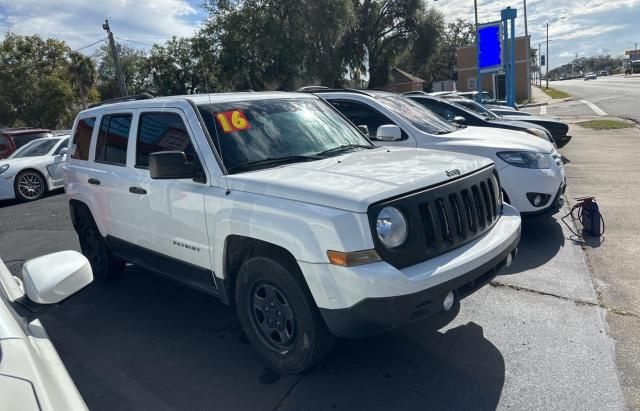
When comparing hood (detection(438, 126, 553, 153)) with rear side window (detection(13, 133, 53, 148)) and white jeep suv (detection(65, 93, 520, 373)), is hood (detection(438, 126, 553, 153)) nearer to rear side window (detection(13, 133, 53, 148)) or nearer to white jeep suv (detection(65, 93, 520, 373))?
white jeep suv (detection(65, 93, 520, 373))

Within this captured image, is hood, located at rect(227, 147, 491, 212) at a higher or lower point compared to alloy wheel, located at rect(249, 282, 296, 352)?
higher

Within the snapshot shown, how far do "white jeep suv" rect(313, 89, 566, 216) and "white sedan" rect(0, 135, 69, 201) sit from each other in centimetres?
805

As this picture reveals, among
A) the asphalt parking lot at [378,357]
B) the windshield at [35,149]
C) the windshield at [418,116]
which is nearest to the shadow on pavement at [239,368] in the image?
the asphalt parking lot at [378,357]

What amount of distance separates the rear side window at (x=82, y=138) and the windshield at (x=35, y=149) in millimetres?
7979

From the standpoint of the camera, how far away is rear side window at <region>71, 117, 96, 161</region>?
5172mm

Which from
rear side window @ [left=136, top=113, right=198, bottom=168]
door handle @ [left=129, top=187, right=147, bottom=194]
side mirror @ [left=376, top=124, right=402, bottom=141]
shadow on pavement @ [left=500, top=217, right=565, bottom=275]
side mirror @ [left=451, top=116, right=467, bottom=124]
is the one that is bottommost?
shadow on pavement @ [left=500, top=217, right=565, bottom=275]

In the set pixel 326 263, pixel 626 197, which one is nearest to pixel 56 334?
pixel 326 263

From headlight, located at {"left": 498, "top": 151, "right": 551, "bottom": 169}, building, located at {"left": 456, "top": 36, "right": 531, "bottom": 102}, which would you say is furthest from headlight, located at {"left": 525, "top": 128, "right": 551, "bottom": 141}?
building, located at {"left": 456, "top": 36, "right": 531, "bottom": 102}

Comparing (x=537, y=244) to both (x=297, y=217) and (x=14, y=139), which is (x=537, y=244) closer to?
(x=297, y=217)

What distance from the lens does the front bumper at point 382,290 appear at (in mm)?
2688

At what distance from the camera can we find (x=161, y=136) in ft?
13.4

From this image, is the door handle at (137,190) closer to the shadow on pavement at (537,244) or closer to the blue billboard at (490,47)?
the shadow on pavement at (537,244)

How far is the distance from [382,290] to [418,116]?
4.50m

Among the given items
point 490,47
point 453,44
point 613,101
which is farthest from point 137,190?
point 453,44
